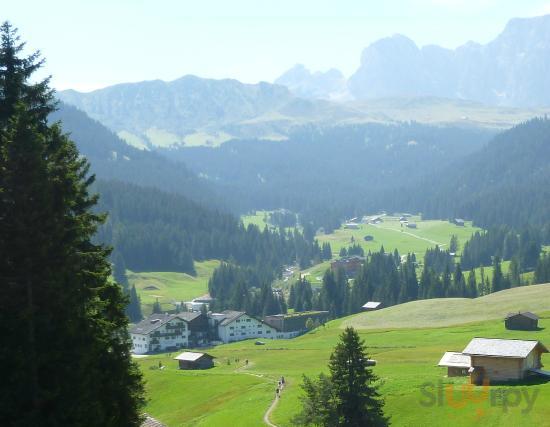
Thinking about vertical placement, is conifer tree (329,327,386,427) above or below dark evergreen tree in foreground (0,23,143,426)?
below

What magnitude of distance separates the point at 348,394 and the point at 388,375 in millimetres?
25118

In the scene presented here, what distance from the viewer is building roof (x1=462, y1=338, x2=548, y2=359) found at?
214ft

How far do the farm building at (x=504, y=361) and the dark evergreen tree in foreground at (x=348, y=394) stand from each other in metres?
19.2

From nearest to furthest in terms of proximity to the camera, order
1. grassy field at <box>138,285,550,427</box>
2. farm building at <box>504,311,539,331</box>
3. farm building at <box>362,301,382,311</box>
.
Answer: grassy field at <box>138,285,550,427</box>, farm building at <box>504,311,539,331</box>, farm building at <box>362,301,382,311</box>

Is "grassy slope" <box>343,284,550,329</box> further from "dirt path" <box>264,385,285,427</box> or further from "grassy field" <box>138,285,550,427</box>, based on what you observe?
"dirt path" <box>264,385,285,427</box>

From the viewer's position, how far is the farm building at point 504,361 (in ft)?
213

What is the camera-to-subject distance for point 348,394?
1950 inches

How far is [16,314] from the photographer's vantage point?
2427 centimetres

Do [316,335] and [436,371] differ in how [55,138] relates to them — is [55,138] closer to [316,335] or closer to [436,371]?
[436,371]

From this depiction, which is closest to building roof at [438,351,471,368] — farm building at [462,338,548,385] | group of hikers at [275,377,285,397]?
farm building at [462,338,548,385]

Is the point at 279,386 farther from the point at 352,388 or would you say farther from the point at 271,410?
the point at 352,388

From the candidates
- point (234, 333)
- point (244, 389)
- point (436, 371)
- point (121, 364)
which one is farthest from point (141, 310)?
point (121, 364)

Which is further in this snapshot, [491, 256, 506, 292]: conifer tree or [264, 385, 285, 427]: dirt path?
[491, 256, 506, 292]: conifer tree

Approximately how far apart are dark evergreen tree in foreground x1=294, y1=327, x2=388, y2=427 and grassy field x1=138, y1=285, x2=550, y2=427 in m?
9.05
